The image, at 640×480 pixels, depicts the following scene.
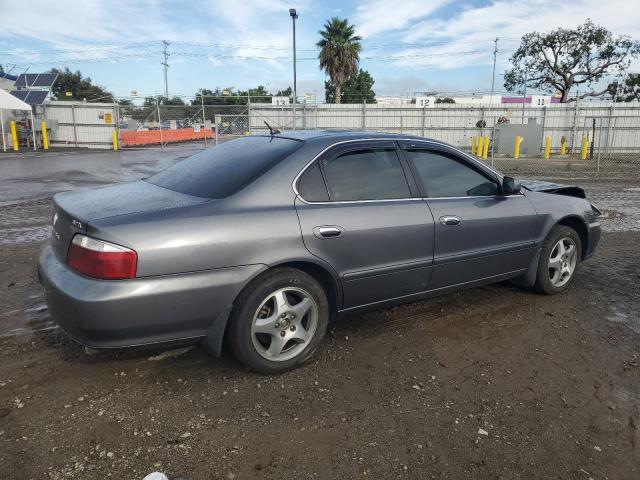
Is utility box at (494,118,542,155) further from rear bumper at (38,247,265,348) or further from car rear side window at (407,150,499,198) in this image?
rear bumper at (38,247,265,348)

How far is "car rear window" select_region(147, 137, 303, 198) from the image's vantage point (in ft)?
10.6

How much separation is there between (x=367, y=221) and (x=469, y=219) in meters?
1.01


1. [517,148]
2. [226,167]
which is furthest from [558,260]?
[517,148]

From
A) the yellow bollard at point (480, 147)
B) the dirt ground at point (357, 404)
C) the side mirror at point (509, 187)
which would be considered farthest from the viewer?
the yellow bollard at point (480, 147)

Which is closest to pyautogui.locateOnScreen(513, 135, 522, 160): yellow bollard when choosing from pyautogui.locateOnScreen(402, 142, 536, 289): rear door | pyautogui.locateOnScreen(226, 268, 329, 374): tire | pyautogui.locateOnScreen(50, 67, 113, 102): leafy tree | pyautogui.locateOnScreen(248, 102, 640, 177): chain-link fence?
pyautogui.locateOnScreen(248, 102, 640, 177): chain-link fence

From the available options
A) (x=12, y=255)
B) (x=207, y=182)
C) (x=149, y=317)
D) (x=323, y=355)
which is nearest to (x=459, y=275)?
(x=323, y=355)

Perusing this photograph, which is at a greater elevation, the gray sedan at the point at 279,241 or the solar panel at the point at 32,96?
the solar panel at the point at 32,96

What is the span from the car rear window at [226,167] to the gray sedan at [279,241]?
0.02 meters

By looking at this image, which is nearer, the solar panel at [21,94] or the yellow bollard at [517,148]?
the yellow bollard at [517,148]

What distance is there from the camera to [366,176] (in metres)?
3.61

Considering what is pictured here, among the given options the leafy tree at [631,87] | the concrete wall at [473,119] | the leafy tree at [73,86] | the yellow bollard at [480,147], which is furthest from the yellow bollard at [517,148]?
the leafy tree at [73,86]

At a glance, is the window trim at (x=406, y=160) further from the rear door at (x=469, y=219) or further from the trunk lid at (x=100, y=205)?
the trunk lid at (x=100, y=205)

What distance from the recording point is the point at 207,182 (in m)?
3.37

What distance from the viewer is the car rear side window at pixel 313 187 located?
328 centimetres
